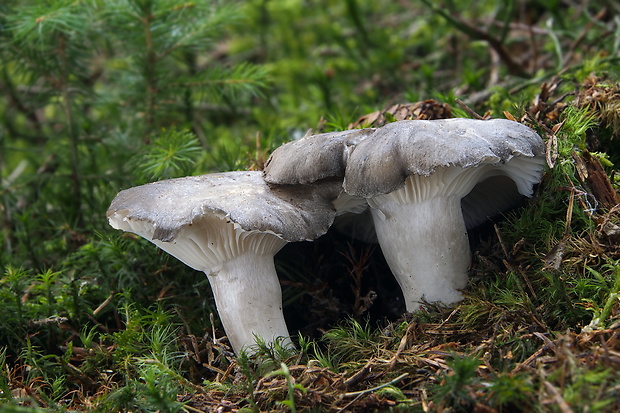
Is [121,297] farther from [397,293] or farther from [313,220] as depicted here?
[397,293]

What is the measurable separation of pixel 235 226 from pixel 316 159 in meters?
0.40

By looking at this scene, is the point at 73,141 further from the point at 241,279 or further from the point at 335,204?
the point at 335,204

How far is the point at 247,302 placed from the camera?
82.8 inches

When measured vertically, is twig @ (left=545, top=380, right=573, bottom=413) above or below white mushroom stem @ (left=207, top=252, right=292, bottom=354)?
above

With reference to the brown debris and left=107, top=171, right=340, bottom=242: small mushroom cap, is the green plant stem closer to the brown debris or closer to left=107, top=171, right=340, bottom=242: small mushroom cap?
left=107, top=171, right=340, bottom=242: small mushroom cap

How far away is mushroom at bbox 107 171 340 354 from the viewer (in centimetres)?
185

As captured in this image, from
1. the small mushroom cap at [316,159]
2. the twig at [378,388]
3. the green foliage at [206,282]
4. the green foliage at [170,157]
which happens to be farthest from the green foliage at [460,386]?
the green foliage at [170,157]

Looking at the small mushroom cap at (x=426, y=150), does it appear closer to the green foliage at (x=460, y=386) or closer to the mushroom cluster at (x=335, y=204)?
the mushroom cluster at (x=335, y=204)

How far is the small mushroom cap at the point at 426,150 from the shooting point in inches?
69.9

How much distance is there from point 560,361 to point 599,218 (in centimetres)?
77

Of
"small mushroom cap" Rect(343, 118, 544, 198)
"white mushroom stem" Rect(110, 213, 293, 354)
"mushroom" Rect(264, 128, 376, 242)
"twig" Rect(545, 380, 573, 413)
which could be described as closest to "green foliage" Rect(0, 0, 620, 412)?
"twig" Rect(545, 380, 573, 413)

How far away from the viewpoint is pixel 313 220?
1983 millimetres

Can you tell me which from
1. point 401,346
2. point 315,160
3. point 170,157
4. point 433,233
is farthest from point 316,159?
point 170,157

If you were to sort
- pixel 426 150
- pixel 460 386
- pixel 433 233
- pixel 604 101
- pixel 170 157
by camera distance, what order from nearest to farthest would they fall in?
pixel 460 386
pixel 426 150
pixel 433 233
pixel 604 101
pixel 170 157
